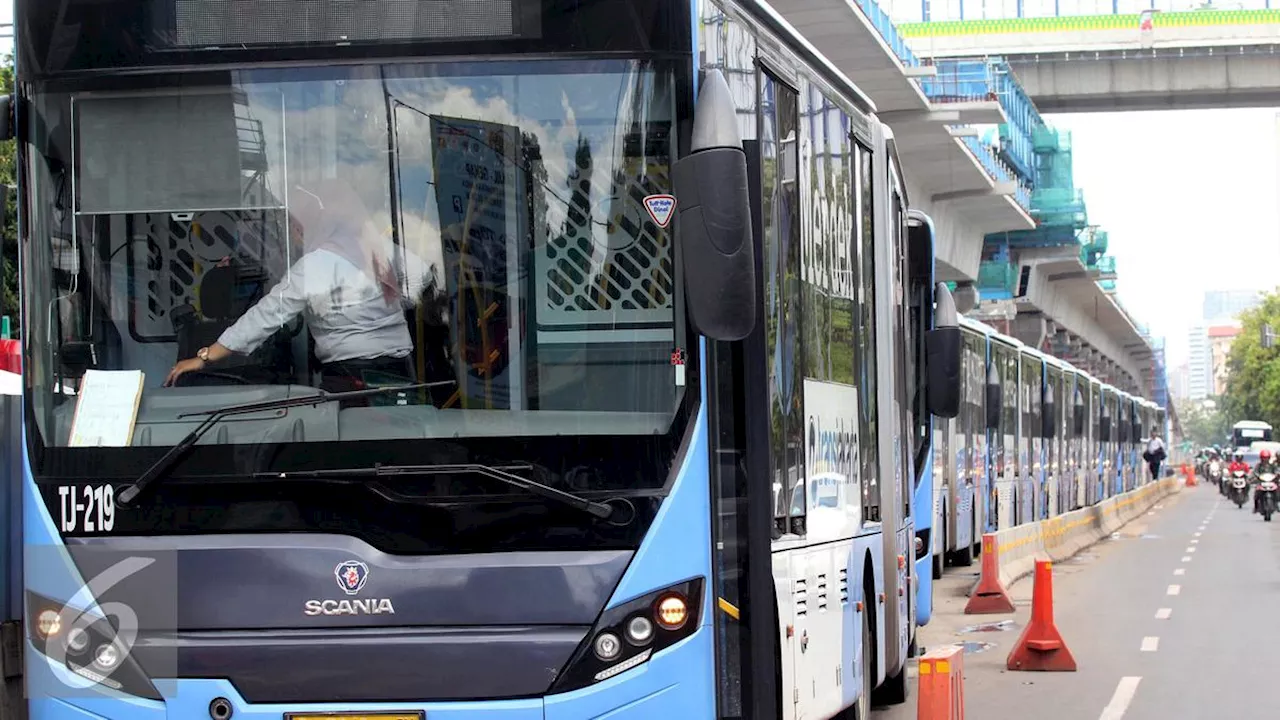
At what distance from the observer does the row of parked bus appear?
929 inches

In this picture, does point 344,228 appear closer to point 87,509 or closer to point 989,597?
point 87,509

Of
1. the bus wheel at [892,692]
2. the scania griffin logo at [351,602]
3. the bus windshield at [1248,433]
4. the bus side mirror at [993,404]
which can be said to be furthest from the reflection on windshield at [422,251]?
the bus windshield at [1248,433]

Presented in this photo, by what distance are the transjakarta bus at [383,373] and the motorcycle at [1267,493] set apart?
130 ft

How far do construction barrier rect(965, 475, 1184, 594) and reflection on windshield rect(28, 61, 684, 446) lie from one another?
29.2 ft

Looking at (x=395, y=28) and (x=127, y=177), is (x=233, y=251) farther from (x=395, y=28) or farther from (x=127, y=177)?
(x=395, y=28)

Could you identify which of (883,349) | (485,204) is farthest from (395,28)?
(883,349)

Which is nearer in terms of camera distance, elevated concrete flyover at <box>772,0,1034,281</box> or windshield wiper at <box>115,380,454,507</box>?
windshield wiper at <box>115,380,454,507</box>

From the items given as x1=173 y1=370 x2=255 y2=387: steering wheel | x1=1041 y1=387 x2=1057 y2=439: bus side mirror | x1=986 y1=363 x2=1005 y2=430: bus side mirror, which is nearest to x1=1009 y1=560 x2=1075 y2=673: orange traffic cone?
x1=173 y1=370 x2=255 y2=387: steering wheel

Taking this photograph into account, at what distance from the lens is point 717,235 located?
211 inches

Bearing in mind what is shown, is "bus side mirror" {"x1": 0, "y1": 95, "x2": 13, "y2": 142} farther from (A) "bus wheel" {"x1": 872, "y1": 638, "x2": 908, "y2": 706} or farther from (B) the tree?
(B) the tree

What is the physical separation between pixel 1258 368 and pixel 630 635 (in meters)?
148

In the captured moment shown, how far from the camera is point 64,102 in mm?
6078

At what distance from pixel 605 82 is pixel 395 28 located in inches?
28.2

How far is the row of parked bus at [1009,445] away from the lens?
2359 cm
